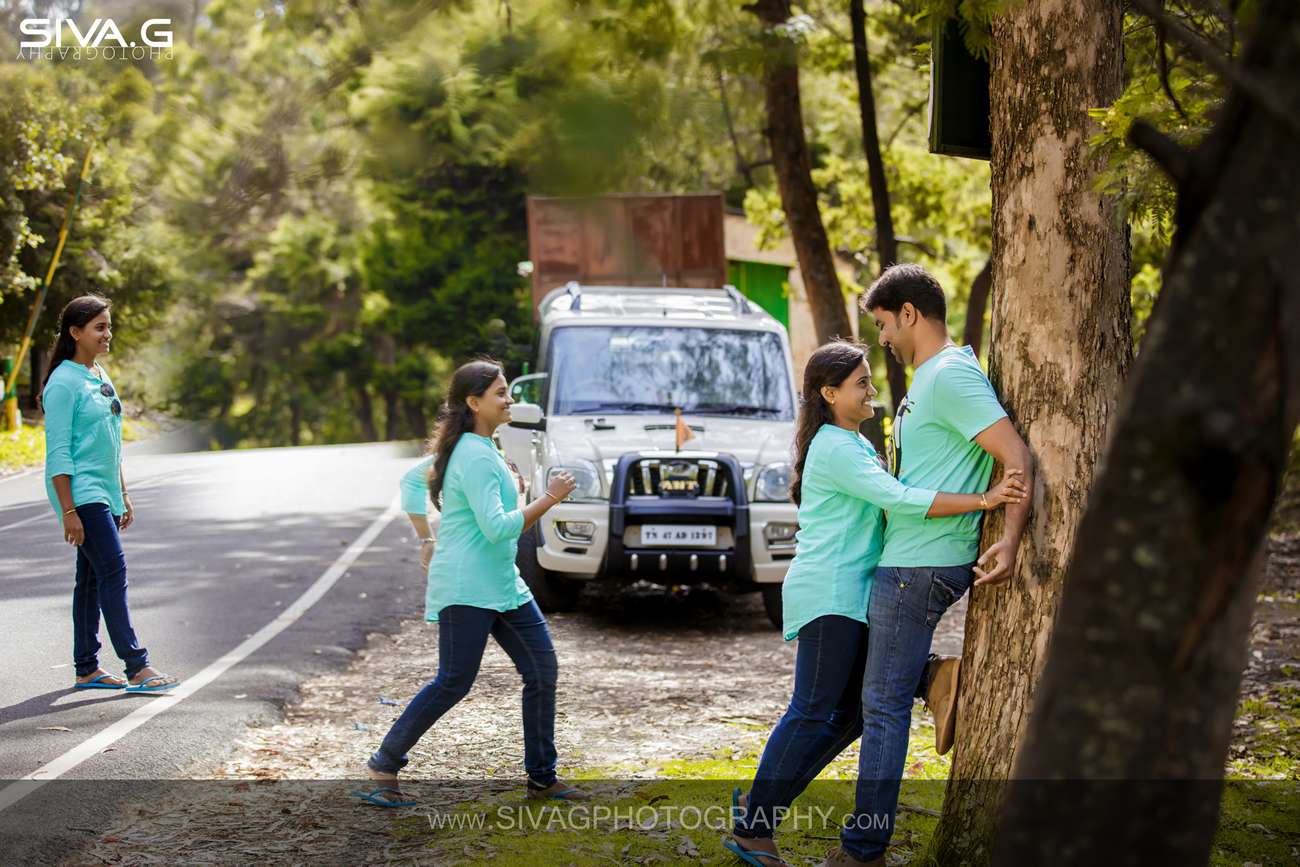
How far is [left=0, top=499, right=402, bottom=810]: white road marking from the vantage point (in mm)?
5859

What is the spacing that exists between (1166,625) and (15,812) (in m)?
4.55

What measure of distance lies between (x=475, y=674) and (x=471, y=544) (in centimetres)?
49

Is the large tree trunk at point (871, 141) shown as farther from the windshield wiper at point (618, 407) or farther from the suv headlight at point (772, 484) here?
the suv headlight at point (772, 484)

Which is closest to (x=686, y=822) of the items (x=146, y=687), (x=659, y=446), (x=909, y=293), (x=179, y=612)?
(x=909, y=293)

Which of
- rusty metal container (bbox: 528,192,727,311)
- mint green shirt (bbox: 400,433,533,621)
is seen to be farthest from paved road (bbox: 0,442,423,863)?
rusty metal container (bbox: 528,192,727,311)

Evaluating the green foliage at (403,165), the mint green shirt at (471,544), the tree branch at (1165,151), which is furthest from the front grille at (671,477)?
the tree branch at (1165,151)

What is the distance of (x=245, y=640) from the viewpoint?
30.3 ft

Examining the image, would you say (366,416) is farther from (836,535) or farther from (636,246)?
(836,535)

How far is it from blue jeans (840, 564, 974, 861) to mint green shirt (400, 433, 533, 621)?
1.51 metres

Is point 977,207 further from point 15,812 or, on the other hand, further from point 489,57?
point 15,812

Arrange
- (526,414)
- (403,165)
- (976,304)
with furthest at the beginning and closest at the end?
(976,304), (403,165), (526,414)

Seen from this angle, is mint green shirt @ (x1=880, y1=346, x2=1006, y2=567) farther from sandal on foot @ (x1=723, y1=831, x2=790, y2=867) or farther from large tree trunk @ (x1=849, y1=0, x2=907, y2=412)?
large tree trunk @ (x1=849, y1=0, x2=907, y2=412)
